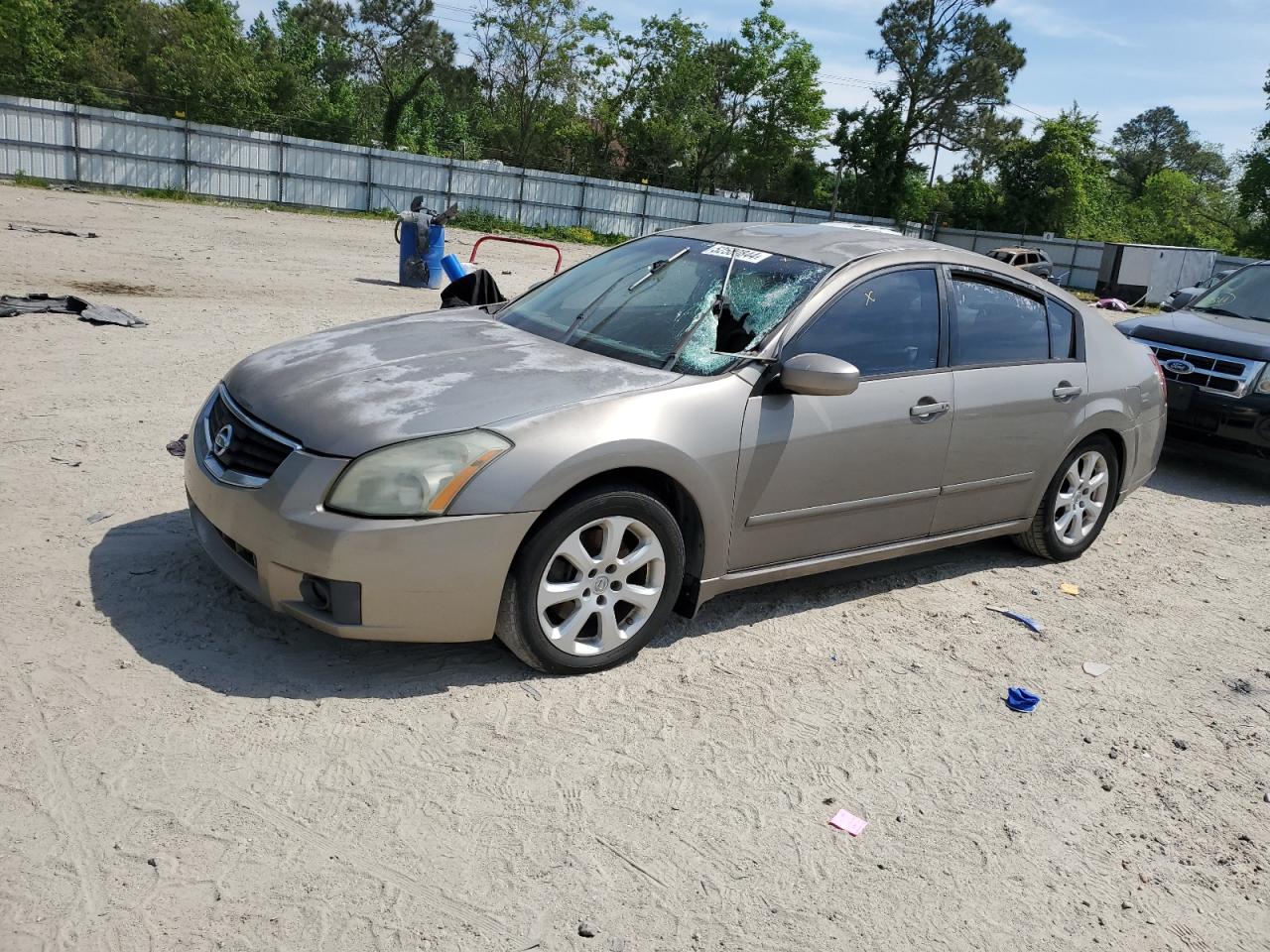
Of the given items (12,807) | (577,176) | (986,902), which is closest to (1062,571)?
(986,902)

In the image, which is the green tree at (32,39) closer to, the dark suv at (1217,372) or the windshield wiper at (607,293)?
the dark suv at (1217,372)

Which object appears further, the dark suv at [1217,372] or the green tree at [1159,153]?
the green tree at [1159,153]

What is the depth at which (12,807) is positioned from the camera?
9.18ft

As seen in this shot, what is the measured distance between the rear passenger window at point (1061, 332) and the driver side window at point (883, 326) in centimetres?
94

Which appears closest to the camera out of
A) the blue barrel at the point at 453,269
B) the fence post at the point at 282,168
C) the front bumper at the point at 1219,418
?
the front bumper at the point at 1219,418

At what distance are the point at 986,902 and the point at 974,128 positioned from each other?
5962cm

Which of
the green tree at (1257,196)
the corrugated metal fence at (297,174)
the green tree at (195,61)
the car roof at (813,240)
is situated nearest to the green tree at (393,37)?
the green tree at (195,61)

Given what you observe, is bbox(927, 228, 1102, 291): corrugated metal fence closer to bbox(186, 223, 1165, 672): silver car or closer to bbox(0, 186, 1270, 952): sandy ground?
bbox(186, 223, 1165, 672): silver car

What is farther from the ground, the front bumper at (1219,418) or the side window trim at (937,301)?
the side window trim at (937,301)

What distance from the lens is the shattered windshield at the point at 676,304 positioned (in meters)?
4.32

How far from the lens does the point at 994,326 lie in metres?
5.17

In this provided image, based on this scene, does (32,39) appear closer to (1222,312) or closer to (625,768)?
(1222,312)

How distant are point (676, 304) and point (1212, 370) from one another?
559 centimetres

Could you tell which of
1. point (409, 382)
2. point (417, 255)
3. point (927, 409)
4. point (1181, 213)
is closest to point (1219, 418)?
point (927, 409)
